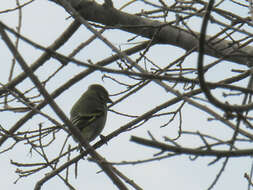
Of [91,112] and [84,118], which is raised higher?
[91,112]

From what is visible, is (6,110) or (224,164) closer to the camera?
(224,164)

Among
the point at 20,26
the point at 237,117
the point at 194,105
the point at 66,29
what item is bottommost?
the point at 237,117

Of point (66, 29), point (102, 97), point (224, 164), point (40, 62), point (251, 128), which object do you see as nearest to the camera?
point (251, 128)

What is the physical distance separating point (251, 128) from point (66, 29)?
9.71 ft

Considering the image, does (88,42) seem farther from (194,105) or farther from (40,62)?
(194,105)

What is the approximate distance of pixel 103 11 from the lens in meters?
5.27

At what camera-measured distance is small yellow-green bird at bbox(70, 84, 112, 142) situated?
751 cm

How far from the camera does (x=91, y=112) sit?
7.96 m

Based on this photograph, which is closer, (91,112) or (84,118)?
(84,118)

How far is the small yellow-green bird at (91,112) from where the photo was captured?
751 cm

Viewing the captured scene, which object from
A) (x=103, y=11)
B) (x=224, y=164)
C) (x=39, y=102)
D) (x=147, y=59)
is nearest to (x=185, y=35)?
(x=147, y=59)

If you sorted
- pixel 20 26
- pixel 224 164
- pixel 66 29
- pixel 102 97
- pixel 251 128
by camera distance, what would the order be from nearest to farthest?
pixel 251 128
pixel 224 164
pixel 20 26
pixel 66 29
pixel 102 97

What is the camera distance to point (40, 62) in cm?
507

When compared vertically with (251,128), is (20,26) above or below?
above
